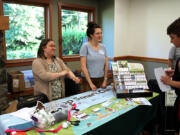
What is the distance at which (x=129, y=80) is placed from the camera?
72.9 inches

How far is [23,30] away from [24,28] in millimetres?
44

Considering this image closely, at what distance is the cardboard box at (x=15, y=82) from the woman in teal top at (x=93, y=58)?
1.27 metres

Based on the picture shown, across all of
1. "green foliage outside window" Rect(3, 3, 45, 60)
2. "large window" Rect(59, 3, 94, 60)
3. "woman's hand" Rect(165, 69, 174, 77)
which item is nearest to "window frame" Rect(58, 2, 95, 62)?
"large window" Rect(59, 3, 94, 60)

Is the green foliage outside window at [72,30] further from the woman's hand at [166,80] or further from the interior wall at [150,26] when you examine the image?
the woman's hand at [166,80]

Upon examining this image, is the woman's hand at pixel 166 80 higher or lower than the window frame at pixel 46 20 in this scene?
lower

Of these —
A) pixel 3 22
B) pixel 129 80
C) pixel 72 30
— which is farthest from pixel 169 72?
pixel 72 30

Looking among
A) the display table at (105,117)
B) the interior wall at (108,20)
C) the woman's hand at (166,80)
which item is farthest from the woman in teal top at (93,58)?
the interior wall at (108,20)

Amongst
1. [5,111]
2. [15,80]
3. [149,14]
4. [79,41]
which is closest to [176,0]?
[149,14]

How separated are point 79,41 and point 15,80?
6.12 feet

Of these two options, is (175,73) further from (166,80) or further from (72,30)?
(72,30)

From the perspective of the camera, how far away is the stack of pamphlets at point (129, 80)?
1.81 m

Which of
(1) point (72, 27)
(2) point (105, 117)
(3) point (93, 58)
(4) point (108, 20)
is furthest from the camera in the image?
(4) point (108, 20)

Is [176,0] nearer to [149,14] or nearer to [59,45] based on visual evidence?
[149,14]

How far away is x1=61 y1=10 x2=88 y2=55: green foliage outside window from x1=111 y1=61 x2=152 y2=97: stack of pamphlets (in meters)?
2.23
